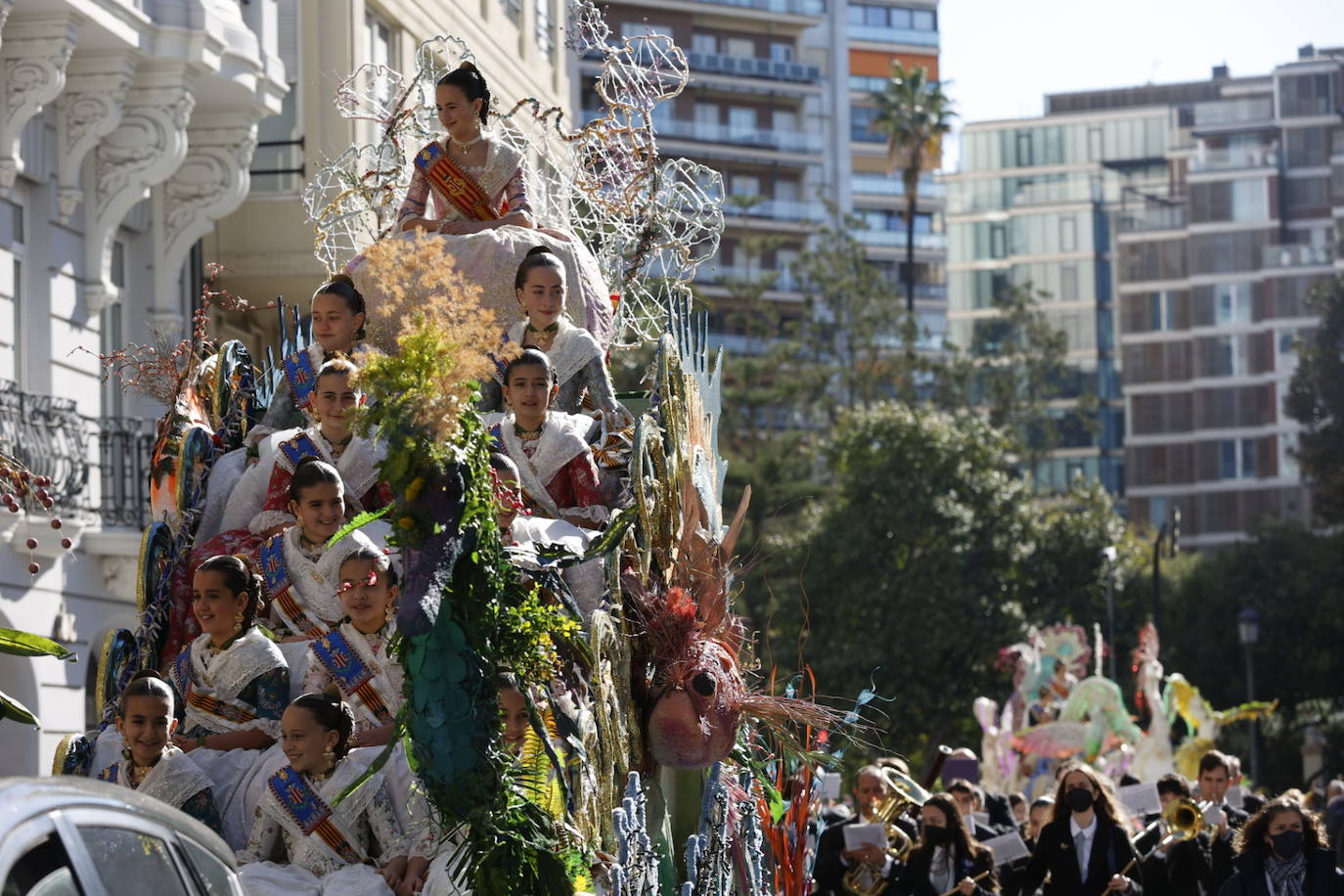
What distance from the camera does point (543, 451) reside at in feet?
29.2

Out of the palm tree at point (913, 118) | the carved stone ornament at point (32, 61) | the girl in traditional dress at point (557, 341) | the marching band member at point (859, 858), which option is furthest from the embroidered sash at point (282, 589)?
the palm tree at point (913, 118)

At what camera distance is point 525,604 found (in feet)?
21.3

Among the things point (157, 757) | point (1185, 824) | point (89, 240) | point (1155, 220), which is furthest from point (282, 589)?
point (1155, 220)

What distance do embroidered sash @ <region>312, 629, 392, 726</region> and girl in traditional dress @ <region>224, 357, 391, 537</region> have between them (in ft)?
3.16

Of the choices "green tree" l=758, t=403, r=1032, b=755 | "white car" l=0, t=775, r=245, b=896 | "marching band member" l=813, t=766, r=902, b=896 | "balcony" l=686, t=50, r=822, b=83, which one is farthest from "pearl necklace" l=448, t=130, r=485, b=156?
"balcony" l=686, t=50, r=822, b=83

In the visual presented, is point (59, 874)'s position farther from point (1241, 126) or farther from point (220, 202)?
point (1241, 126)

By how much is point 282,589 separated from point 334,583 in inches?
7.5

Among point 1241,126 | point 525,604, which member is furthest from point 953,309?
point 525,604

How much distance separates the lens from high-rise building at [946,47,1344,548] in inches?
3728

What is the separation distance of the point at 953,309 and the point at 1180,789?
96.5 m

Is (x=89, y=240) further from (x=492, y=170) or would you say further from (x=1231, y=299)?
(x=1231, y=299)

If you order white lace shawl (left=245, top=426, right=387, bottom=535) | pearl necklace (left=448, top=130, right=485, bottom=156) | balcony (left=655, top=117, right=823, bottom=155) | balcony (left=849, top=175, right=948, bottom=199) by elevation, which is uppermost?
balcony (left=655, top=117, right=823, bottom=155)

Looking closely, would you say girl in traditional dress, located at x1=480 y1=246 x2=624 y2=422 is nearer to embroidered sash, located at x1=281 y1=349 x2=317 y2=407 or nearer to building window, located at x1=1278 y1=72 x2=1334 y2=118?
embroidered sash, located at x1=281 y1=349 x2=317 y2=407

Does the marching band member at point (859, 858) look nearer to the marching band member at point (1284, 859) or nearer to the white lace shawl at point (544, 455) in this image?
the marching band member at point (1284, 859)
